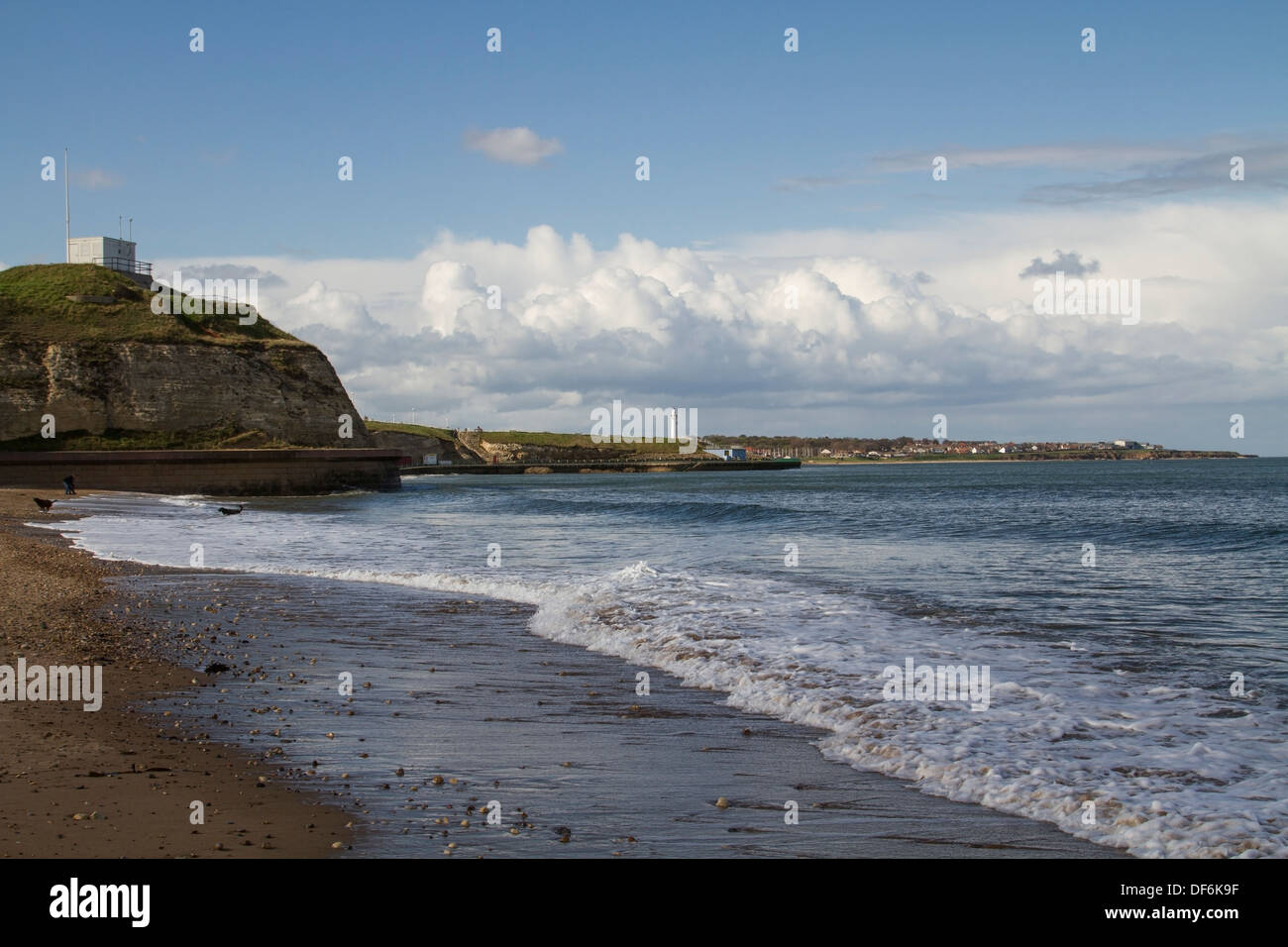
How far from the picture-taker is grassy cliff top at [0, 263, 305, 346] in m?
68.6

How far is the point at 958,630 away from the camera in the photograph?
40.1 feet

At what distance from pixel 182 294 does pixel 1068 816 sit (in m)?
86.3

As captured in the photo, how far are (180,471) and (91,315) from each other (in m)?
20.6

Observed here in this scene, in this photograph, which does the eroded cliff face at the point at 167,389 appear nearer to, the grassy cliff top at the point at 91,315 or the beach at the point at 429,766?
the grassy cliff top at the point at 91,315

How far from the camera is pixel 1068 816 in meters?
5.81

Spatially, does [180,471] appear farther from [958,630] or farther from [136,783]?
[136,783]

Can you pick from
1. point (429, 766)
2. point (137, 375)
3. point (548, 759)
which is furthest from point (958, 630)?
point (137, 375)

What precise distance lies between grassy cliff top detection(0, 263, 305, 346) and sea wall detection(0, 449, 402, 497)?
44.5 feet

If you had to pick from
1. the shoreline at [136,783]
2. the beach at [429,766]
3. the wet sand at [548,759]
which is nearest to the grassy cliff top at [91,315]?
the beach at [429,766]

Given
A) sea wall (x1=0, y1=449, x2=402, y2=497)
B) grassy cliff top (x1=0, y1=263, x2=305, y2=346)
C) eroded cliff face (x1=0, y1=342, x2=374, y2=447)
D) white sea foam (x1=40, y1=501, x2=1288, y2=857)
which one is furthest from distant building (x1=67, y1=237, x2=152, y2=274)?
white sea foam (x1=40, y1=501, x2=1288, y2=857)

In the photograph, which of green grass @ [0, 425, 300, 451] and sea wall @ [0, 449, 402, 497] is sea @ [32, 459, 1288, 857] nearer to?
sea wall @ [0, 449, 402, 497]

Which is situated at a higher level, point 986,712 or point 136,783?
point 136,783

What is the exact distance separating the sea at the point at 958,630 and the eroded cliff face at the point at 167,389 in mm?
40477
